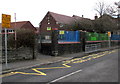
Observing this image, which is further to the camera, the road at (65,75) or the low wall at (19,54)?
the low wall at (19,54)

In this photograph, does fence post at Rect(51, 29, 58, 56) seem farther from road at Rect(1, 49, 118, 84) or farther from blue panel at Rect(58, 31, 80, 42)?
road at Rect(1, 49, 118, 84)

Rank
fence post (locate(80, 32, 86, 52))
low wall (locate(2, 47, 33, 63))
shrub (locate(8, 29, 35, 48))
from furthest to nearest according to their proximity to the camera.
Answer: fence post (locate(80, 32, 86, 52)) < shrub (locate(8, 29, 35, 48)) < low wall (locate(2, 47, 33, 63))

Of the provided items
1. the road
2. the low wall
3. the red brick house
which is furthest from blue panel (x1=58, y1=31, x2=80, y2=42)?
the red brick house

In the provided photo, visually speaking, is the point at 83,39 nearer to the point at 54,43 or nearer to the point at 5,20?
the point at 54,43

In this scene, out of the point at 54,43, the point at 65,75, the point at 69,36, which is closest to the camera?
the point at 65,75

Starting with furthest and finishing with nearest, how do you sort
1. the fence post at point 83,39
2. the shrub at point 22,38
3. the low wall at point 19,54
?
the fence post at point 83,39 → the shrub at point 22,38 → the low wall at point 19,54

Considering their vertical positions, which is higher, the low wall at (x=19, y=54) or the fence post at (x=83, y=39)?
the fence post at (x=83, y=39)

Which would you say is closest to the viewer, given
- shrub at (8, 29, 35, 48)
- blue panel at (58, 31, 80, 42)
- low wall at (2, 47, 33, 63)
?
low wall at (2, 47, 33, 63)

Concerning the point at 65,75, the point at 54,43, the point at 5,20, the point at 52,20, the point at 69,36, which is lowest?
the point at 65,75

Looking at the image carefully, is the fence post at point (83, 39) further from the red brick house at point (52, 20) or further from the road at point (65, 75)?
the red brick house at point (52, 20)

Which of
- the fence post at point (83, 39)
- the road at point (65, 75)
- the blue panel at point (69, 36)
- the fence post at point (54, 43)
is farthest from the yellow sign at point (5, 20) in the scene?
the fence post at point (83, 39)

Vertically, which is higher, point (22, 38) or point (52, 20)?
point (52, 20)

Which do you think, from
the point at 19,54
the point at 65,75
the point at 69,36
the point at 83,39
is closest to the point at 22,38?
the point at 19,54

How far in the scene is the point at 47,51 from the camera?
1562cm
